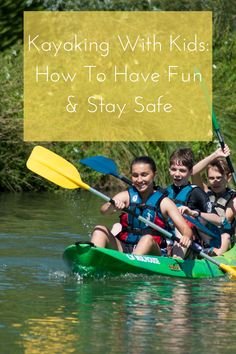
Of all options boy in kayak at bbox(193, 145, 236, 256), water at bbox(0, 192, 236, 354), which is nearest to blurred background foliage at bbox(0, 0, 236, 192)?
water at bbox(0, 192, 236, 354)

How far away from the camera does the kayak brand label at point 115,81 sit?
19.8 metres

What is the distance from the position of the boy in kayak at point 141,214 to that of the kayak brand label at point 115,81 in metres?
8.59

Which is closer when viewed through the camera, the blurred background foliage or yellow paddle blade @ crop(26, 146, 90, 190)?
yellow paddle blade @ crop(26, 146, 90, 190)

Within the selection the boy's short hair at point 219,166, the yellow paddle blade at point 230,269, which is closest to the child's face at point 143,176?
the yellow paddle blade at point 230,269

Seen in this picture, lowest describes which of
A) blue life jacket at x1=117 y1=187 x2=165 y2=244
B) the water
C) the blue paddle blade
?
the water

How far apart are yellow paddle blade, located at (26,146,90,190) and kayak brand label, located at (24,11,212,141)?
830cm

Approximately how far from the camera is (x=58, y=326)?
320 inches

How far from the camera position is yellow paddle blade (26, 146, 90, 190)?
10812mm

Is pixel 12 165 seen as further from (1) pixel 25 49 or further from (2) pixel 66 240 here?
(2) pixel 66 240

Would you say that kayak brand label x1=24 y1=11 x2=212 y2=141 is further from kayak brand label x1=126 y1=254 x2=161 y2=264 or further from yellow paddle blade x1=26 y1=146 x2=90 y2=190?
kayak brand label x1=126 y1=254 x2=161 y2=264

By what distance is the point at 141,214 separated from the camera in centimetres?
1070

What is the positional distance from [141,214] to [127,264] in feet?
2.08

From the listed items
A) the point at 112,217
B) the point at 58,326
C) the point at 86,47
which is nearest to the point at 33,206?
the point at 112,217

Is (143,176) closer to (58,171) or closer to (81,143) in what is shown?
(58,171)
